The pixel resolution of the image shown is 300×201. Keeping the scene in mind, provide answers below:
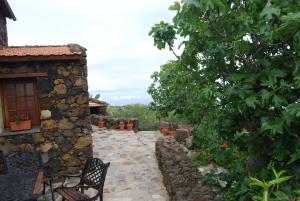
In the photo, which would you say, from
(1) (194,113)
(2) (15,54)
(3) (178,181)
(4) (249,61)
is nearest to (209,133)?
(1) (194,113)

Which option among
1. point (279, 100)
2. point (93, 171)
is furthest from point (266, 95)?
point (93, 171)

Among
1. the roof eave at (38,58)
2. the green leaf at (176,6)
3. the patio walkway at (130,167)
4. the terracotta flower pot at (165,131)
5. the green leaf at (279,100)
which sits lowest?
the patio walkway at (130,167)

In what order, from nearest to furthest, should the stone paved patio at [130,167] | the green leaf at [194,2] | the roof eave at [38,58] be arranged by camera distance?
the green leaf at [194,2] < the stone paved patio at [130,167] < the roof eave at [38,58]

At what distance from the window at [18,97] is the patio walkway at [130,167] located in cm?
263

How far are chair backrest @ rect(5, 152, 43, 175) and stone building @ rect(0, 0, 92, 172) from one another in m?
1.28

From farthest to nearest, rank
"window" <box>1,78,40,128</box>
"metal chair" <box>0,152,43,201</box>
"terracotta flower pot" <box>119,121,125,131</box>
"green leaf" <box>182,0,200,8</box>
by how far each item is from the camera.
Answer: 1. "terracotta flower pot" <box>119,121,125,131</box>
2. "window" <box>1,78,40,128</box>
3. "metal chair" <box>0,152,43,201</box>
4. "green leaf" <box>182,0,200,8</box>

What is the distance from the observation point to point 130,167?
339 inches

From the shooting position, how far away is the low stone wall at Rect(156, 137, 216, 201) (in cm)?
506

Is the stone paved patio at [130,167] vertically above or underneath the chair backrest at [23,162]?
underneath

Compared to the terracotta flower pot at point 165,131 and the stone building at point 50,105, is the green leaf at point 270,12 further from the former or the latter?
the terracotta flower pot at point 165,131

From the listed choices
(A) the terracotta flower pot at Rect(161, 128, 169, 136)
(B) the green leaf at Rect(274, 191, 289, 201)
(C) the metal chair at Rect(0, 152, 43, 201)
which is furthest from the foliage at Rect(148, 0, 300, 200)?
(A) the terracotta flower pot at Rect(161, 128, 169, 136)

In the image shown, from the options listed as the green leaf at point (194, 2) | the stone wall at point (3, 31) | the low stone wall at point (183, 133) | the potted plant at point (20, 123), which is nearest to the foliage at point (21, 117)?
the potted plant at point (20, 123)

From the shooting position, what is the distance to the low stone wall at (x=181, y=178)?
5.06 meters

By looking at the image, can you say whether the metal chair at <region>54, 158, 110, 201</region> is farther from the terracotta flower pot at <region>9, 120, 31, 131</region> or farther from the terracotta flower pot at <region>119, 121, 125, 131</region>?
the terracotta flower pot at <region>119, 121, 125, 131</region>
